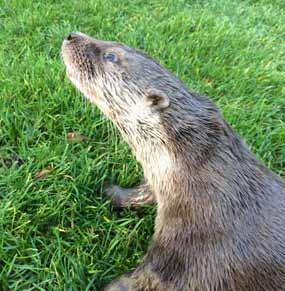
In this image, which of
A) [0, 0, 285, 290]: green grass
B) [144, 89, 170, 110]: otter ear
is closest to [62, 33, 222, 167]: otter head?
[144, 89, 170, 110]: otter ear

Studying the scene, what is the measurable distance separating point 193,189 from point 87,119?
976 millimetres

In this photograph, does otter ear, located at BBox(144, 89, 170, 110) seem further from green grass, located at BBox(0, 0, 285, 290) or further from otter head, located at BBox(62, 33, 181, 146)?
green grass, located at BBox(0, 0, 285, 290)

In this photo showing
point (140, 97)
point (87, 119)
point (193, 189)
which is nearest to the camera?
point (193, 189)

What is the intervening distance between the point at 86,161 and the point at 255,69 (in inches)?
59.7

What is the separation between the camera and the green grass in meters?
2.09

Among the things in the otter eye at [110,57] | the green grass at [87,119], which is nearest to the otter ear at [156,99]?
the otter eye at [110,57]

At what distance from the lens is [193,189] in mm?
1864

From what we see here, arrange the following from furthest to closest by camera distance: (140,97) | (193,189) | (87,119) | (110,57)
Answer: (87,119) < (110,57) < (140,97) < (193,189)

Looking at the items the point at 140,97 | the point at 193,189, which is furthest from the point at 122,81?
the point at 193,189

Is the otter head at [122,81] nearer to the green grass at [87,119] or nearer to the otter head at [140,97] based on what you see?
the otter head at [140,97]

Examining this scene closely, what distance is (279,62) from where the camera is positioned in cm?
362

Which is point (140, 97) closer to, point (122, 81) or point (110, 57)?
point (122, 81)

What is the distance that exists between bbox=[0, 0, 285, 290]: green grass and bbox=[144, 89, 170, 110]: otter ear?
58 cm

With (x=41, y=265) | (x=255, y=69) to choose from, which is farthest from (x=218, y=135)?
(x=255, y=69)
